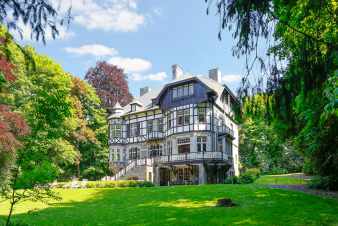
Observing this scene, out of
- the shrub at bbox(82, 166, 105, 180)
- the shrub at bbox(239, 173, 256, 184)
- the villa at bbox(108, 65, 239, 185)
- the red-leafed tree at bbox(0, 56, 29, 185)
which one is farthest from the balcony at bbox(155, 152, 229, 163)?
the red-leafed tree at bbox(0, 56, 29, 185)

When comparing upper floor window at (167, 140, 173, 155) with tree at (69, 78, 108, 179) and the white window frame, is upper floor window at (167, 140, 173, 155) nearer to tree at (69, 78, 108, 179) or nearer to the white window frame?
the white window frame

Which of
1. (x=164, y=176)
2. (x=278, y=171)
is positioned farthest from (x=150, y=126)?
(x=278, y=171)

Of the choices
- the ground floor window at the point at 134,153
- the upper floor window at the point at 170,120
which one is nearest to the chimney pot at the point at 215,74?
the upper floor window at the point at 170,120

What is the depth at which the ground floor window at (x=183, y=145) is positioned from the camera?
32119 millimetres

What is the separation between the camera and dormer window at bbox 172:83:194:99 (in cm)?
3225

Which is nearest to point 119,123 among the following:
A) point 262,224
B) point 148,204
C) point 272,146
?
point 272,146

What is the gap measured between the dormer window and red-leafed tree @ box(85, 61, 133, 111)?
15972 mm

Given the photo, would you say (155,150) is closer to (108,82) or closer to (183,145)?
(183,145)

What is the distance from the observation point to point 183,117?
32.4 m

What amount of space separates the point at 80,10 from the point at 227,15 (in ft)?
7.55

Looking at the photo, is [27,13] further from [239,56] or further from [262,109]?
[262,109]

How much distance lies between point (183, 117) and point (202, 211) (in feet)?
64.8

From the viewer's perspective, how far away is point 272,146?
41969 millimetres

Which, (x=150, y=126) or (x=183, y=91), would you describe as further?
(x=150, y=126)
